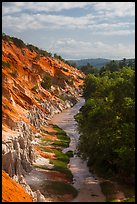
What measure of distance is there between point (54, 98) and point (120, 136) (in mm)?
54861

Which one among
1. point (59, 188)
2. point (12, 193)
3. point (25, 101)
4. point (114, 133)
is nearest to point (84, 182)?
point (59, 188)

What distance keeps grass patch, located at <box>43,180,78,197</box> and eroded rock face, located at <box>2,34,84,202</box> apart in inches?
91.8

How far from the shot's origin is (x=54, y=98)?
8056 centimetres

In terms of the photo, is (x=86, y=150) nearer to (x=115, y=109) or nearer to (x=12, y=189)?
(x=115, y=109)

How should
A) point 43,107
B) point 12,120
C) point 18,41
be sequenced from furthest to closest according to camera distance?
point 18,41 → point 43,107 → point 12,120

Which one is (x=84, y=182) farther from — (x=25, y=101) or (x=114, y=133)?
(x=25, y=101)

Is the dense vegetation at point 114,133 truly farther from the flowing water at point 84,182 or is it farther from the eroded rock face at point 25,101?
the eroded rock face at point 25,101

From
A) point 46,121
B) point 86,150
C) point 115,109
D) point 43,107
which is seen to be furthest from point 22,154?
point 43,107

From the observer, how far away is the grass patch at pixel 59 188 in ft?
88.2

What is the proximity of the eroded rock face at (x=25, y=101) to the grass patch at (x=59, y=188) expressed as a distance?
2.33 metres

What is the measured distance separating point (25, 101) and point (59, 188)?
29477mm

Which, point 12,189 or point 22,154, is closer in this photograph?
point 12,189

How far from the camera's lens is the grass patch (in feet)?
88.2

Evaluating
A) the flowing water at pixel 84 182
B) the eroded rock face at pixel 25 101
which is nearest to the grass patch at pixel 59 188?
the flowing water at pixel 84 182
